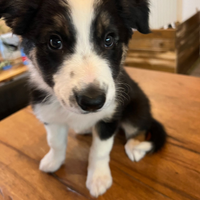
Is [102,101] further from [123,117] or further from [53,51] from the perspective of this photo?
[123,117]

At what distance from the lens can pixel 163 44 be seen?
118 inches

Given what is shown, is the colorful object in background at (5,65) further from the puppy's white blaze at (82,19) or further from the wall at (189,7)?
the wall at (189,7)

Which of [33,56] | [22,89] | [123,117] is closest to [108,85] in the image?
[33,56]

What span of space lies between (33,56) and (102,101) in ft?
1.47

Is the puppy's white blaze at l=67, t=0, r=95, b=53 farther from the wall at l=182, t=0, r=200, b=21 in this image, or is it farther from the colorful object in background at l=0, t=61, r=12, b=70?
the wall at l=182, t=0, r=200, b=21

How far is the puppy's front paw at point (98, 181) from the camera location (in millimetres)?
1056

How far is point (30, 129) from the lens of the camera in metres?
1.54

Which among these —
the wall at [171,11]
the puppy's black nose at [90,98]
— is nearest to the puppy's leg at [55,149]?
the puppy's black nose at [90,98]

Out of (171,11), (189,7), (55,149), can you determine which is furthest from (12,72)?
(189,7)

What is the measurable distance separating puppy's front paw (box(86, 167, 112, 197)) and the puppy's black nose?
528mm

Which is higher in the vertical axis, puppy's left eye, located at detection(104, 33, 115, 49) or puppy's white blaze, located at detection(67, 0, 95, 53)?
puppy's white blaze, located at detection(67, 0, 95, 53)

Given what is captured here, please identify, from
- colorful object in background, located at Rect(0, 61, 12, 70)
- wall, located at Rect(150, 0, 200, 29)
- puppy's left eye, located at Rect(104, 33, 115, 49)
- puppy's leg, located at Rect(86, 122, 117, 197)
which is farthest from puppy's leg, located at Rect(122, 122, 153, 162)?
wall, located at Rect(150, 0, 200, 29)

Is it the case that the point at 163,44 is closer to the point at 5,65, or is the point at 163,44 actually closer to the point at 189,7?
the point at 189,7

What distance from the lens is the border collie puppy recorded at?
789mm
